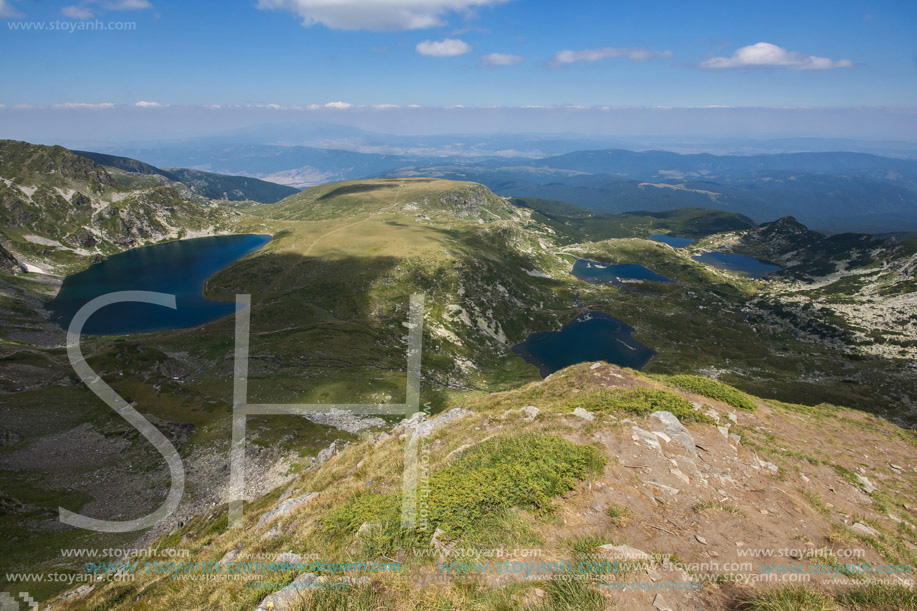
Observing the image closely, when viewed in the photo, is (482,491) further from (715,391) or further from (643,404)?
(715,391)

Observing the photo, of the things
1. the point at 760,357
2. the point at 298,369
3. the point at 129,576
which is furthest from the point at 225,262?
the point at 760,357

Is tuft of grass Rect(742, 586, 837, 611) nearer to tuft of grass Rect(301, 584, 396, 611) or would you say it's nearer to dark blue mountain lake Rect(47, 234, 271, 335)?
tuft of grass Rect(301, 584, 396, 611)

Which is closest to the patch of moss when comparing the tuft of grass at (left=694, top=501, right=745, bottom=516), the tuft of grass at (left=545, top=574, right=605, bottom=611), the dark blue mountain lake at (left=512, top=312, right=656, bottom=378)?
the tuft of grass at (left=545, top=574, right=605, bottom=611)

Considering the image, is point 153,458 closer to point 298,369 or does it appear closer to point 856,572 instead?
point 298,369

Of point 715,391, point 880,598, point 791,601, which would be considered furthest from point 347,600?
point 715,391

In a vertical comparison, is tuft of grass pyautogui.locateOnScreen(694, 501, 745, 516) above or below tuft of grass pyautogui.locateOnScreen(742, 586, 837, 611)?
below
